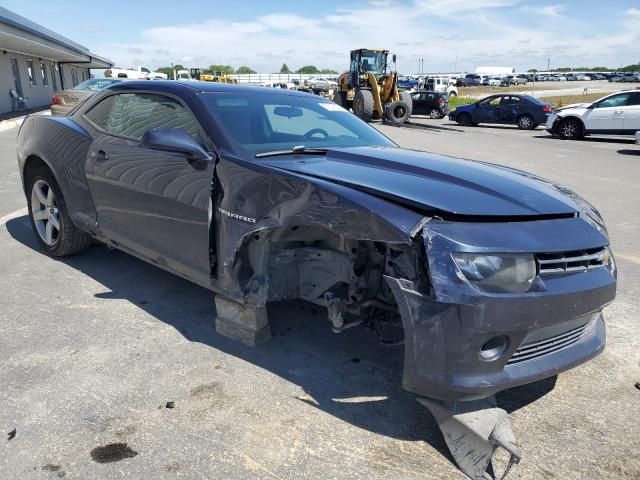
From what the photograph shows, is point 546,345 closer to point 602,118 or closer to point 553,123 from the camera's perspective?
point 602,118

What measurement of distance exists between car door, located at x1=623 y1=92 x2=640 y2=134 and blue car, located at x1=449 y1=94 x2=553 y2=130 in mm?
4811

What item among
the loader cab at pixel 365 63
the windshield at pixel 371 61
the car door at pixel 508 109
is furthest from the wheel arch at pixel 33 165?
the car door at pixel 508 109

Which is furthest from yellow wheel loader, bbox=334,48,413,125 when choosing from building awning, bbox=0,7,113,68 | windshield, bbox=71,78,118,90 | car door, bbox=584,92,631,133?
building awning, bbox=0,7,113,68

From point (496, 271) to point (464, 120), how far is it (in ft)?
76.0

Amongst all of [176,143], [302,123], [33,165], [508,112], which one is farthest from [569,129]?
[176,143]

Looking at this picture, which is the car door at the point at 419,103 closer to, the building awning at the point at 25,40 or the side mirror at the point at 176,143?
the building awning at the point at 25,40

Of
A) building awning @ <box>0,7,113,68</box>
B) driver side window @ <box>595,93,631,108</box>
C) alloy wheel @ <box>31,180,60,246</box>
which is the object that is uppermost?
building awning @ <box>0,7,113,68</box>

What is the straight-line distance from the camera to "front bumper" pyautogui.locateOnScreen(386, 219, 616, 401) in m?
2.19

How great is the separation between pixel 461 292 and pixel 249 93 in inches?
94.1

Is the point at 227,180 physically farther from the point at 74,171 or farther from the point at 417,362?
the point at 74,171

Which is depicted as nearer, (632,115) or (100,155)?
(100,155)

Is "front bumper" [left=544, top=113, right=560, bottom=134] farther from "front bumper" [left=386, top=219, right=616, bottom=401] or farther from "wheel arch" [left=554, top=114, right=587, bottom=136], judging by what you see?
"front bumper" [left=386, top=219, right=616, bottom=401]

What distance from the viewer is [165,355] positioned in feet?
10.6

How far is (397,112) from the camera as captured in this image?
21.4m
